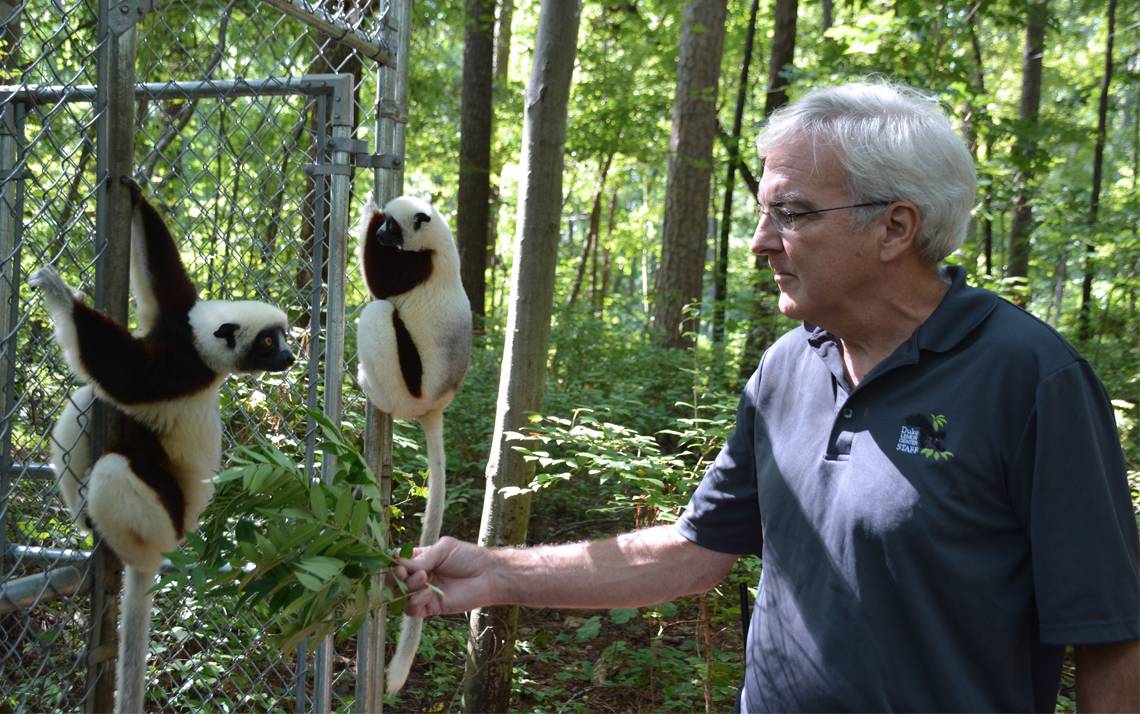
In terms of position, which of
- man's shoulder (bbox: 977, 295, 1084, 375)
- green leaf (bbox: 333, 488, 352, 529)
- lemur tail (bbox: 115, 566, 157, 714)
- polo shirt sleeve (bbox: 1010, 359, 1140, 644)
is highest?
man's shoulder (bbox: 977, 295, 1084, 375)

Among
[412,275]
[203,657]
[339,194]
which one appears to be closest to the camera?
[339,194]

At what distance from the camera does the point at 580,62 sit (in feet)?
44.1

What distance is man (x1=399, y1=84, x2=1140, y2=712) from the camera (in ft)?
5.12

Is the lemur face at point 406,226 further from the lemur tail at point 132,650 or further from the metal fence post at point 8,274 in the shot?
the lemur tail at point 132,650

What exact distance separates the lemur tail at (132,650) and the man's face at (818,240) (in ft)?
6.35

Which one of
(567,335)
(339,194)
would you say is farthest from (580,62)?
(339,194)

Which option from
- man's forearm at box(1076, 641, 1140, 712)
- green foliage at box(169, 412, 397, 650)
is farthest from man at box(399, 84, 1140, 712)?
green foliage at box(169, 412, 397, 650)

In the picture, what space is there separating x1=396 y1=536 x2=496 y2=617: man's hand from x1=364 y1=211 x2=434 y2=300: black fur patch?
194cm

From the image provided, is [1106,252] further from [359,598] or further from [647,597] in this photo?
[359,598]

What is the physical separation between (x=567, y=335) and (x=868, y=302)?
6579 millimetres

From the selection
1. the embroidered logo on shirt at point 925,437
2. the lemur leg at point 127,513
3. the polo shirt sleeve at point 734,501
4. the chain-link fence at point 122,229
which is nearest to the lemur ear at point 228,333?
the chain-link fence at point 122,229

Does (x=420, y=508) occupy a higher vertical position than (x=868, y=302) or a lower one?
lower

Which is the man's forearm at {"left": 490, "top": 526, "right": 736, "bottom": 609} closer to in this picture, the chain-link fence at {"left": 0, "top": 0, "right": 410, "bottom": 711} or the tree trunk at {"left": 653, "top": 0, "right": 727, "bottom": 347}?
the chain-link fence at {"left": 0, "top": 0, "right": 410, "bottom": 711}

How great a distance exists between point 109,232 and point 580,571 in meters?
1.52
